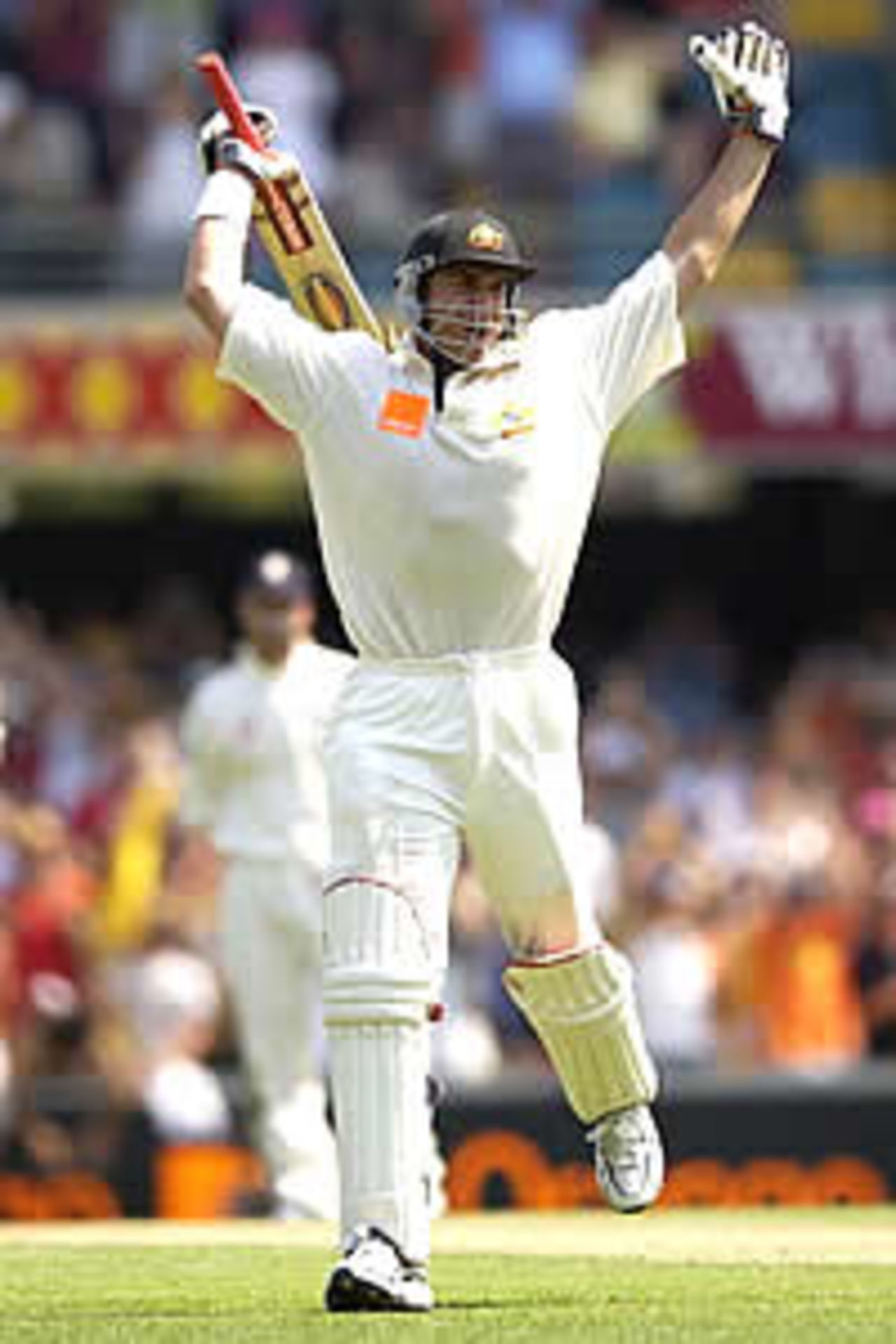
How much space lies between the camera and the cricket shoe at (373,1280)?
24.1ft

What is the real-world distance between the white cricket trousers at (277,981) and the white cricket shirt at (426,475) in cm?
428

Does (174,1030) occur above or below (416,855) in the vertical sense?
above

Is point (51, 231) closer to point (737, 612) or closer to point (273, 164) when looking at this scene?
point (737, 612)

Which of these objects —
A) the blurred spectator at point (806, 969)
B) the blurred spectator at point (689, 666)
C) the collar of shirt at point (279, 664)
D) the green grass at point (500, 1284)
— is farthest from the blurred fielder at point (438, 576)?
the blurred spectator at point (689, 666)

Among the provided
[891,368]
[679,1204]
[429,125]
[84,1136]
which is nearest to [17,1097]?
[84,1136]

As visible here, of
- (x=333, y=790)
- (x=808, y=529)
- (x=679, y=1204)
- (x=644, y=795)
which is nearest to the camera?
(x=333, y=790)

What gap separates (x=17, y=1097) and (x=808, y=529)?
7071 millimetres

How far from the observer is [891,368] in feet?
57.1

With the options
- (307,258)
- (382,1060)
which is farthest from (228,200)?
(382,1060)

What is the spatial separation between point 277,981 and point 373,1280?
4.73 meters

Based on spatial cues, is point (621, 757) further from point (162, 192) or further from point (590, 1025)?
point (590, 1025)

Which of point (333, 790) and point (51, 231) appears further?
point (51, 231)

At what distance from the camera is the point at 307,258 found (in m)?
8.75

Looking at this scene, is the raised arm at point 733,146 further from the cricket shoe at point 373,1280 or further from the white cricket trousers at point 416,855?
the cricket shoe at point 373,1280
